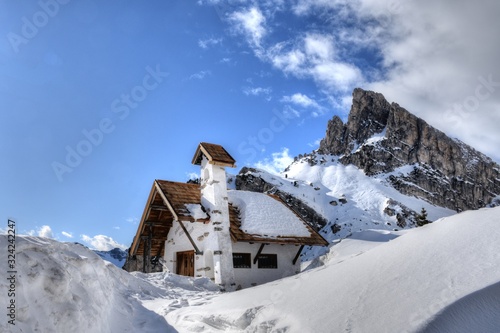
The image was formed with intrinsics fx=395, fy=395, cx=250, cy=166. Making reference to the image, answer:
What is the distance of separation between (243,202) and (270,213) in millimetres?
1430

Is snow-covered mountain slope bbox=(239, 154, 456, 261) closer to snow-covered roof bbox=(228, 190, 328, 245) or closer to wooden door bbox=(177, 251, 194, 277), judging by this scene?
snow-covered roof bbox=(228, 190, 328, 245)

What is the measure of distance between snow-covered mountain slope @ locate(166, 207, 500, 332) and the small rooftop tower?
752cm

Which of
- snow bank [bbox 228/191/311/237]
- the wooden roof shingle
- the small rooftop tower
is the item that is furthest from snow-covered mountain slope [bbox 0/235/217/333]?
snow bank [bbox 228/191/311/237]

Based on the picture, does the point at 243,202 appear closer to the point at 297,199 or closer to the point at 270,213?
the point at 270,213

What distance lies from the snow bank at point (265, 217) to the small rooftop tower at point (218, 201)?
124 cm

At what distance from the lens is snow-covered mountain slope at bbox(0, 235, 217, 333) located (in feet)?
15.2

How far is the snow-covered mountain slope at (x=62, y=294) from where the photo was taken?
4.64 m

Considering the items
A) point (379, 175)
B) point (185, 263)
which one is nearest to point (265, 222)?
point (185, 263)

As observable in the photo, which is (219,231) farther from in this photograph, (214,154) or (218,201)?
(214,154)

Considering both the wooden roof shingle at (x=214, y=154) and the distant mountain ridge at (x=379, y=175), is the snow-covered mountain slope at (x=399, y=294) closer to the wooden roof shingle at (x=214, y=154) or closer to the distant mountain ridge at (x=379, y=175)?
the wooden roof shingle at (x=214, y=154)

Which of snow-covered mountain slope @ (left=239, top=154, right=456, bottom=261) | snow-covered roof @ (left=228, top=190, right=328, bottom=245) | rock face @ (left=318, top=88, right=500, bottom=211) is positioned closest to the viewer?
snow-covered roof @ (left=228, top=190, right=328, bottom=245)

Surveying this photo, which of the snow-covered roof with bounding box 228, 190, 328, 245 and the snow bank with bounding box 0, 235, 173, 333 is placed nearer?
the snow bank with bounding box 0, 235, 173, 333

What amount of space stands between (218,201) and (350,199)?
245 ft

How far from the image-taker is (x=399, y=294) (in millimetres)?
5363
